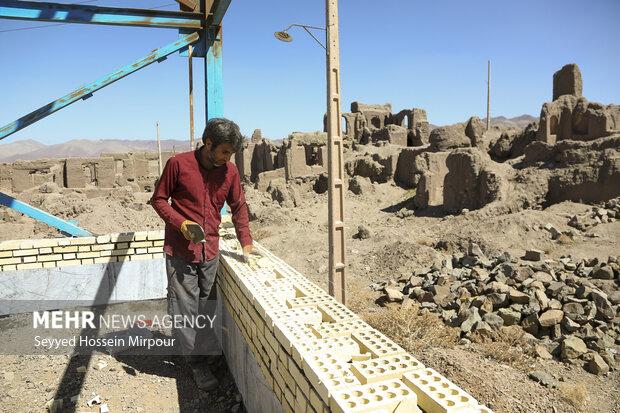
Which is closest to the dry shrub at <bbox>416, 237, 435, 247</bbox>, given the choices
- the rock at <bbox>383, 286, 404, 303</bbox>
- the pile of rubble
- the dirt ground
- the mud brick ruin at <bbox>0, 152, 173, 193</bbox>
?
the dirt ground

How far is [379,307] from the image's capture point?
268 inches

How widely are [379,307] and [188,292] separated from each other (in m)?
4.06

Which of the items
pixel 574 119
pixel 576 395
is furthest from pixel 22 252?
pixel 574 119

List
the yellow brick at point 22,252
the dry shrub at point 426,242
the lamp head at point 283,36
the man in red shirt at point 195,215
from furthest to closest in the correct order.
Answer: the dry shrub at point 426,242 < the lamp head at point 283,36 < the yellow brick at point 22,252 < the man in red shirt at point 195,215

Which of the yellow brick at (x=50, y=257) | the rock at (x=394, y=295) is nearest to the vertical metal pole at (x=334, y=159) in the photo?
the rock at (x=394, y=295)

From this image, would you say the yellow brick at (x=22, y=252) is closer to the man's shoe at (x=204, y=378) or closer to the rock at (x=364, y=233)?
the man's shoe at (x=204, y=378)

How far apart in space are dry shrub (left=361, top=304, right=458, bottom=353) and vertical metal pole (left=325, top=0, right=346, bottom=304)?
25.3 inches

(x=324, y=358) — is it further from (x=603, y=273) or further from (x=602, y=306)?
(x=603, y=273)

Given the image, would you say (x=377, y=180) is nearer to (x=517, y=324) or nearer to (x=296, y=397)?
(x=517, y=324)

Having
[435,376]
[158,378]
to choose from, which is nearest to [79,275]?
[158,378]

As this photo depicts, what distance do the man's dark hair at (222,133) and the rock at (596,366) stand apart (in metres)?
4.29

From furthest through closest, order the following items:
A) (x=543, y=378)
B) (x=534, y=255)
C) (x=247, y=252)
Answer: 1. (x=534, y=255)
2. (x=543, y=378)
3. (x=247, y=252)

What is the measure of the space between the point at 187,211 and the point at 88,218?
11220 millimetres

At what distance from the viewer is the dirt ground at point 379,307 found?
3.41 metres
